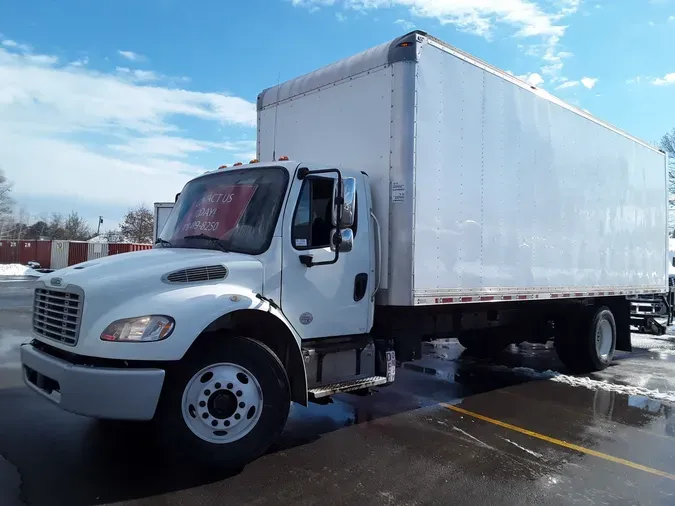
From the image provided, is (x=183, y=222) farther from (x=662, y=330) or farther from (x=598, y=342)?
(x=662, y=330)

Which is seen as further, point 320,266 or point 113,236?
point 113,236

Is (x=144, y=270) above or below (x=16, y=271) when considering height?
above

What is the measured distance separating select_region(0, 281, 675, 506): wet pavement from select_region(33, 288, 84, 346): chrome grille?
105cm

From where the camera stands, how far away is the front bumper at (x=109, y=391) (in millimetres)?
3879

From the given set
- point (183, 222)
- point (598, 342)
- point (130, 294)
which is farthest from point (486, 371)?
point (130, 294)

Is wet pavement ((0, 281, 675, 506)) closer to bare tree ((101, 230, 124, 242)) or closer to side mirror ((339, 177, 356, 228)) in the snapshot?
side mirror ((339, 177, 356, 228))

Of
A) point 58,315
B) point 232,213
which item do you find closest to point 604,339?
point 232,213

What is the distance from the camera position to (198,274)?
4395 millimetres

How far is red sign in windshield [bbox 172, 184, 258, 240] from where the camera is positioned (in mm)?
5056

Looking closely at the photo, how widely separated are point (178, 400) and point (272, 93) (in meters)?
4.47

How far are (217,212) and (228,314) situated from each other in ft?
3.80

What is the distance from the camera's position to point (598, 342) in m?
9.49

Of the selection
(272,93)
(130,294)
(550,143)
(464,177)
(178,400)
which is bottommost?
(178,400)

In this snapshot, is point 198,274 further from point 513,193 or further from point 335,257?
point 513,193
